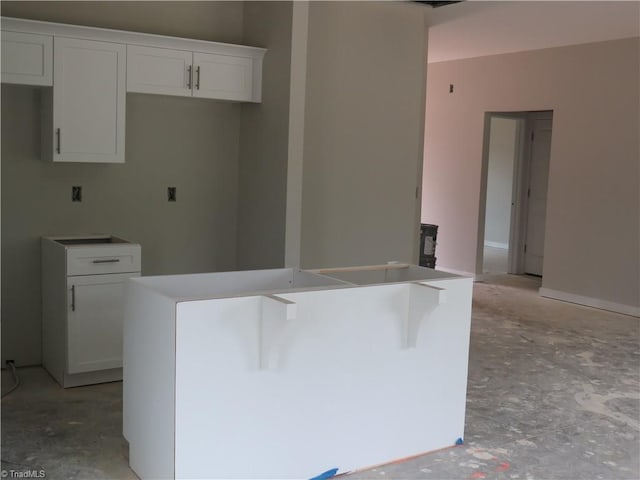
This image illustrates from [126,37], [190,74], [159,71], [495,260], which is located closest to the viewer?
[126,37]

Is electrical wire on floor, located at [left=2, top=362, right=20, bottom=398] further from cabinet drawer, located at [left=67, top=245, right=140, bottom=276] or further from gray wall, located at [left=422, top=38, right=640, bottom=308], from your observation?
gray wall, located at [left=422, top=38, right=640, bottom=308]

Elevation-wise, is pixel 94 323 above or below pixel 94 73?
below

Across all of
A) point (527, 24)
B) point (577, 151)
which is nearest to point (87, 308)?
point (527, 24)

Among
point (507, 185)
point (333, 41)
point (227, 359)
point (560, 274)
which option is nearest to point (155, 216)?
point (333, 41)

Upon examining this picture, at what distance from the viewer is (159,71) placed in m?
4.61

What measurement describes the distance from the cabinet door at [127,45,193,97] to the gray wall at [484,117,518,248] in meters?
6.68

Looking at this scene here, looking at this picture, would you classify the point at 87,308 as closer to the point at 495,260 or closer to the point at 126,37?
the point at 126,37

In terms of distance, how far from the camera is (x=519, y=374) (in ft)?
15.5

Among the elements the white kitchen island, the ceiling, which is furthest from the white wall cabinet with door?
the ceiling

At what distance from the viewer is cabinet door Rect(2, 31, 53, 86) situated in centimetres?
406

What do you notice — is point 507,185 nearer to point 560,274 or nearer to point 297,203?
point 560,274

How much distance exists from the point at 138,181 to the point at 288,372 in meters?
2.53

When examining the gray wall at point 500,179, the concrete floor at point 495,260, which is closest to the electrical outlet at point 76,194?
the concrete floor at point 495,260

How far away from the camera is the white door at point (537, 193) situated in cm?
846
